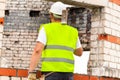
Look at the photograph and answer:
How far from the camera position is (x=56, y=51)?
13.2 feet

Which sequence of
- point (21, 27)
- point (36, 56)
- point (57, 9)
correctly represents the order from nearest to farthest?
point (36, 56) < point (57, 9) < point (21, 27)

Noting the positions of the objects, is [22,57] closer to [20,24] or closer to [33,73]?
[20,24]

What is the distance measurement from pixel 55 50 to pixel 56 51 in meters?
0.02

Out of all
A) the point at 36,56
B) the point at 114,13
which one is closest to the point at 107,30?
the point at 114,13

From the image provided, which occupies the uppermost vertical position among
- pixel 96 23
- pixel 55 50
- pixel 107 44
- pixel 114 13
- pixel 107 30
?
pixel 114 13

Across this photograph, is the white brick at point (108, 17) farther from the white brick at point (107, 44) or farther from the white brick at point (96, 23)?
the white brick at point (107, 44)

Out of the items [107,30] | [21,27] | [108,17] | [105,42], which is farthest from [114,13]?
[21,27]

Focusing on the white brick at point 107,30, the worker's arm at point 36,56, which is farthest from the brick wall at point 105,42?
the worker's arm at point 36,56

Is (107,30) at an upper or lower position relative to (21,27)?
upper

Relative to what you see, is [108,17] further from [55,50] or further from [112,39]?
[55,50]

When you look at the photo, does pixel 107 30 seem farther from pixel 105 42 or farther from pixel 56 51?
pixel 56 51

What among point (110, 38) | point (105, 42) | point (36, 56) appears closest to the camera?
point (36, 56)

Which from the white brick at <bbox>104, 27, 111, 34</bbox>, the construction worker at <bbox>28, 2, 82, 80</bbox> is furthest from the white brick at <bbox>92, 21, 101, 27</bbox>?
the construction worker at <bbox>28, 2, 82, 80</bbox>

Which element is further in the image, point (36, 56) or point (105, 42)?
point (105, 42)
